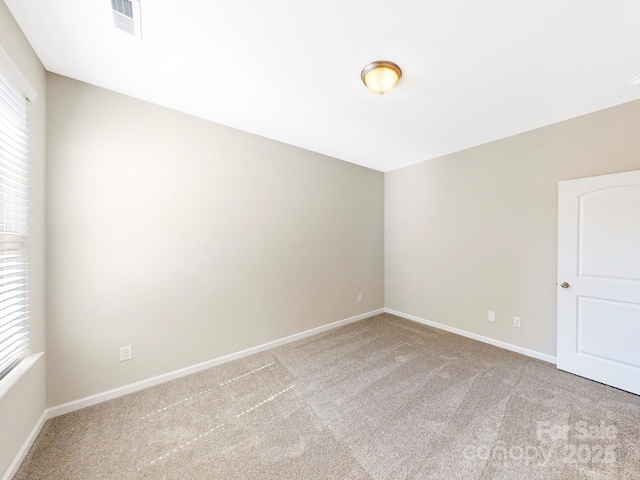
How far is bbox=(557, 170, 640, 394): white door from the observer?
7.07ft

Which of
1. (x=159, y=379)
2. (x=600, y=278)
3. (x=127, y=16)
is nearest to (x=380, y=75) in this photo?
(x=127, y=16)

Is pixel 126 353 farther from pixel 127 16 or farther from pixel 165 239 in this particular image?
pixel 127 16

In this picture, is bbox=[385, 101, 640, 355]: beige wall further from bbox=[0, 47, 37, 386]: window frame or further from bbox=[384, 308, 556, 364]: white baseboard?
bbox=[0, 47, 37, 386]: window frame

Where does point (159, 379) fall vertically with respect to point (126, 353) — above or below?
below

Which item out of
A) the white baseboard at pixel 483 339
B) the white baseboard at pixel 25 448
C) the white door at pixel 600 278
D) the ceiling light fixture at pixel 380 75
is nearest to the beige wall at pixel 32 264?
the white baseboard at pixel 25 448

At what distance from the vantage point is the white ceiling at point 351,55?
137 cm

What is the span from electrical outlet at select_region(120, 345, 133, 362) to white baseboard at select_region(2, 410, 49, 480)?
1.68ft

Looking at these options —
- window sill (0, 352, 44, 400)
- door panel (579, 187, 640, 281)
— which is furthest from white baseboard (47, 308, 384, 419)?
door panel (579, 187, 640, 281)

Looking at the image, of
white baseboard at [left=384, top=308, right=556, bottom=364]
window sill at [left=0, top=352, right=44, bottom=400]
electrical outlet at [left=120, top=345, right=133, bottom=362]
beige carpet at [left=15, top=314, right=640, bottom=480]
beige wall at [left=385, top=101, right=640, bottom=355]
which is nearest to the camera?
window sill at [left=0, top=352, right=44, bottom=400]

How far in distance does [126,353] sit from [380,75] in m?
3.08

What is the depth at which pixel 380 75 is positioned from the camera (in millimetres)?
1794

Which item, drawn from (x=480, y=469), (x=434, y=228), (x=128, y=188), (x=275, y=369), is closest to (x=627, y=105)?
(x=434, y=228)

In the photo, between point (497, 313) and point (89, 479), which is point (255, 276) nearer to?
point (89, 479)

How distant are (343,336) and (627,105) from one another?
3.70 metres
